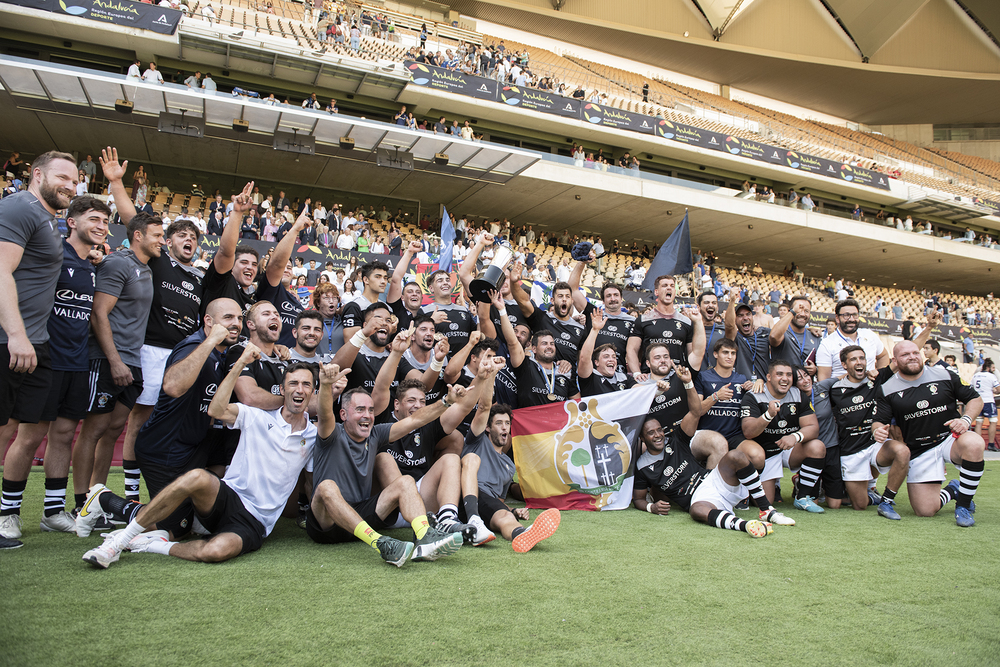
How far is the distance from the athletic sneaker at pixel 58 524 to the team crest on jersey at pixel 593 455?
3.90 metres

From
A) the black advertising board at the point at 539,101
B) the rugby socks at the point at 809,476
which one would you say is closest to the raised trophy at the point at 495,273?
the rugby socks at the point at 809,476

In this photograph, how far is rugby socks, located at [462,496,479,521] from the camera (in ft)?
14.1

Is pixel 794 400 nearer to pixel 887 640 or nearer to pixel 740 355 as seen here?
pixel 740 355

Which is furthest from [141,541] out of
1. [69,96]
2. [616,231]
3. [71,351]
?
[616,231]

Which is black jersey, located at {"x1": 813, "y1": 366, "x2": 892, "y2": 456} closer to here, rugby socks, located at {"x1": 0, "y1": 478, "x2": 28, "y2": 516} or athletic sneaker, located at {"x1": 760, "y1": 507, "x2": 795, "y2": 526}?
athletic sneaker, located at {"x1": 760, "y1": 507, "x2": 795, "y2": 526}

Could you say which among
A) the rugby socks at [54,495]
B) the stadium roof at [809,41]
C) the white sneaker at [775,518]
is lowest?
the white sneaker at [775,518]

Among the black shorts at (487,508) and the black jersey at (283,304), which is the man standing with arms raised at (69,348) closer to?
the black jersey at (283,304)

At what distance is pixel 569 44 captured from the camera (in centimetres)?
3512

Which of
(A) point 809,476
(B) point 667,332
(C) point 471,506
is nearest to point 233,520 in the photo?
(C) point 471,506

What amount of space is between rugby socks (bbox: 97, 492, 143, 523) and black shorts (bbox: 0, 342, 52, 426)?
712mm

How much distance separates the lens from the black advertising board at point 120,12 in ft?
58.9

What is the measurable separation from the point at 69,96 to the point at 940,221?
1645 inches

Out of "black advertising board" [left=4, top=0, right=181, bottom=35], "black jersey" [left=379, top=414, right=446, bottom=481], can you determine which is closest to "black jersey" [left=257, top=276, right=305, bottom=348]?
"black jersey" [left=379, top=414, right=446, bottom=481]

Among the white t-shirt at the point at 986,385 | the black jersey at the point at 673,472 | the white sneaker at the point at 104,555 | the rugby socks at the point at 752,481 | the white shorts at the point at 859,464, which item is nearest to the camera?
the white sneaker at the point at 104,555
